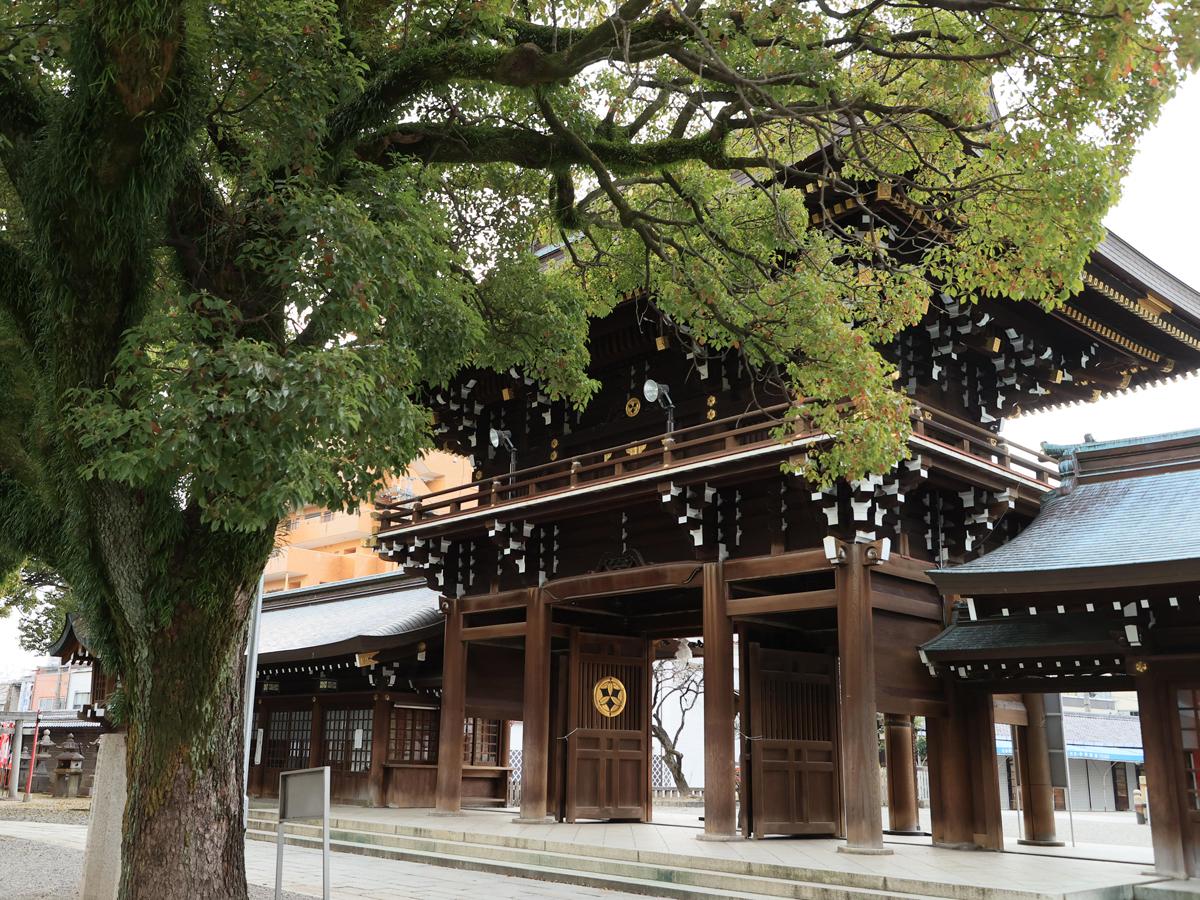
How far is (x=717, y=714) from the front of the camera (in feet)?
43.5

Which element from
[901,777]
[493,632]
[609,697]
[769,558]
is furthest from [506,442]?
[901,777]

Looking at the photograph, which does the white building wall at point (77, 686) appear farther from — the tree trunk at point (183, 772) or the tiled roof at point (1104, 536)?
the tree trunk at point (183, 772)

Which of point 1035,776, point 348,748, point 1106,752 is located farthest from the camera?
point 1106,752

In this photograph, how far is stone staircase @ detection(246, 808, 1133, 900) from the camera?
945 centimetres

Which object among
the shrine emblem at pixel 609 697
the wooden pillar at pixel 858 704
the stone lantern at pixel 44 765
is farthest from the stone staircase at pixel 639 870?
the stone lantern at pixel 44 765

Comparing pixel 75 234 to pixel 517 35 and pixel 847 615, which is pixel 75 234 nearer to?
pixel 517 35

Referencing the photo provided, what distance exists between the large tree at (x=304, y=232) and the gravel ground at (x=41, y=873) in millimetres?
2711

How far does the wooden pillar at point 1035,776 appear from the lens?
1376cm

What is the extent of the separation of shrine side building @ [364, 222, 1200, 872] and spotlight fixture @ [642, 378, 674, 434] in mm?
33

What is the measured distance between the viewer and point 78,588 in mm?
7156

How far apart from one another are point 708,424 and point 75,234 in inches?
331

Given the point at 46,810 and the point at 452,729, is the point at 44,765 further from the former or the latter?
the point at 452,729

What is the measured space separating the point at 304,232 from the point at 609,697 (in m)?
11.5

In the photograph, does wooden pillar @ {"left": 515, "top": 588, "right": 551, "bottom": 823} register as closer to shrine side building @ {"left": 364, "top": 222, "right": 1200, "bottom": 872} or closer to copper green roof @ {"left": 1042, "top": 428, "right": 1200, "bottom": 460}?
shrine side building @ {"left": 364, "top": 222, "right": 1200, "bottom": 872}
